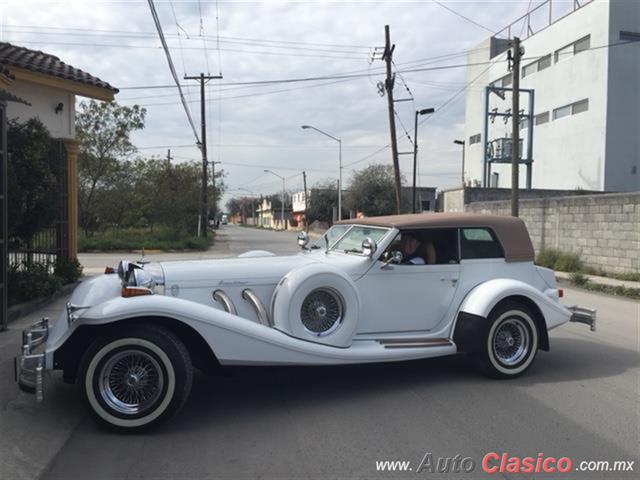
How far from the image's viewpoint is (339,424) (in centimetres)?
446

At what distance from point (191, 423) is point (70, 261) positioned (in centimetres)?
911

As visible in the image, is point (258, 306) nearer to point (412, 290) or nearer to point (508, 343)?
point (412, 290)

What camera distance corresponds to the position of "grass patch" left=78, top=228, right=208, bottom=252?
27.1 metres

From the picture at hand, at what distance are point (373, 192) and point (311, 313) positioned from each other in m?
51.5

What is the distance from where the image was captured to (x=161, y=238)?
3045cm

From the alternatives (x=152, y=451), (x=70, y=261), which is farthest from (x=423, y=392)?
(x=70, y=261)

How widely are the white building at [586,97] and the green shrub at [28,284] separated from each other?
86.1ft

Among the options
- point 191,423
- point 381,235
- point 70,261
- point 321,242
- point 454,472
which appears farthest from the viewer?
point 70,261

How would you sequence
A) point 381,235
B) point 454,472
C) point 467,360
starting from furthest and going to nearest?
point 467,360 < point 381,235 < point 454,472

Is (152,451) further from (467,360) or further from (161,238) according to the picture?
(161,238)

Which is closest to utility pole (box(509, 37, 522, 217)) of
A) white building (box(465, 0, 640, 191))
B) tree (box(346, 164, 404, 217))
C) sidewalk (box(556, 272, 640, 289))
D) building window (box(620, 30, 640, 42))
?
sidewalk (box(556, 272, 640, 289))

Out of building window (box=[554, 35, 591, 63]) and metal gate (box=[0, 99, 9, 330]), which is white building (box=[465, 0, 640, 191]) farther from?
metal gate (box=[0, 99, 9, 330])

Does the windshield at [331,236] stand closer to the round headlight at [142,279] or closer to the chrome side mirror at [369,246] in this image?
the chrome side mirror at [369,246]

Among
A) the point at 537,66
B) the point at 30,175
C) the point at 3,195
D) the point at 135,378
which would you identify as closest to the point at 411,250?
the point at 135,378
